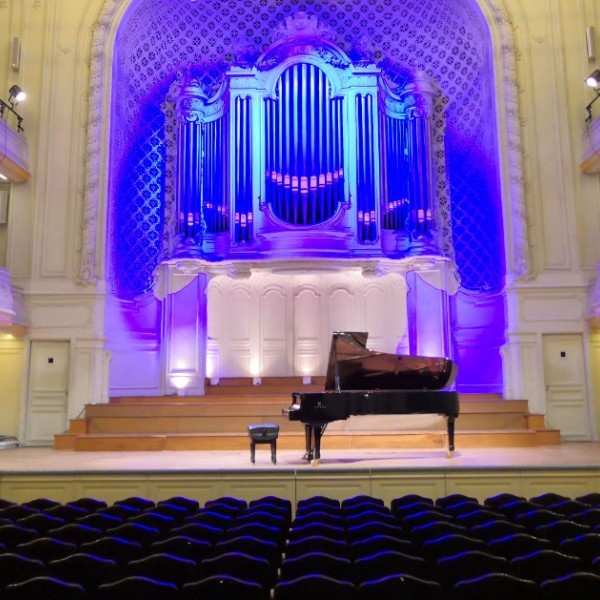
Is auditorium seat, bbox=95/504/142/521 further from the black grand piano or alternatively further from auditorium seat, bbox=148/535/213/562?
the black grand piano

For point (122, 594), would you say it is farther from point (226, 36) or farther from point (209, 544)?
point (226, 36)

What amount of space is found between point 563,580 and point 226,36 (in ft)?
41.0

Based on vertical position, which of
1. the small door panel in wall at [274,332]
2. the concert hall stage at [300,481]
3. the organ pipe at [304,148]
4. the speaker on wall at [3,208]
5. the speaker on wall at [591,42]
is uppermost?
the speaker on wall at [591,42]

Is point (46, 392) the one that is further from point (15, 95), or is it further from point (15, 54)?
point (15, 54)

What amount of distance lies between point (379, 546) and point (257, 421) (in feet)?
22.6

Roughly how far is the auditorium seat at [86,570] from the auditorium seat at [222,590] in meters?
0.42

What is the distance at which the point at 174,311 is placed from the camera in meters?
11.7

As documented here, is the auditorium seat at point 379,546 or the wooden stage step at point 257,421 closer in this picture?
the auditorium seat at point 379,546

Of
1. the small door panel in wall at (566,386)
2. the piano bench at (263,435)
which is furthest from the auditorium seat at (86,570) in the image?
the small door panel in wall at (566,386)

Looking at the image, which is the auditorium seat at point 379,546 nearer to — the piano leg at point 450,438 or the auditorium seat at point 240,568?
the auditorium seat at point 240,568

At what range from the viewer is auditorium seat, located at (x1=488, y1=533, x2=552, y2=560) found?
292 centimetres

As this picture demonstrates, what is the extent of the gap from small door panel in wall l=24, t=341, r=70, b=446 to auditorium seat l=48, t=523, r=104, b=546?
762cm

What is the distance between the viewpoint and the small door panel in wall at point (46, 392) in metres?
10.5

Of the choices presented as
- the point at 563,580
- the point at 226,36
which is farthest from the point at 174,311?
the point at 563,580
